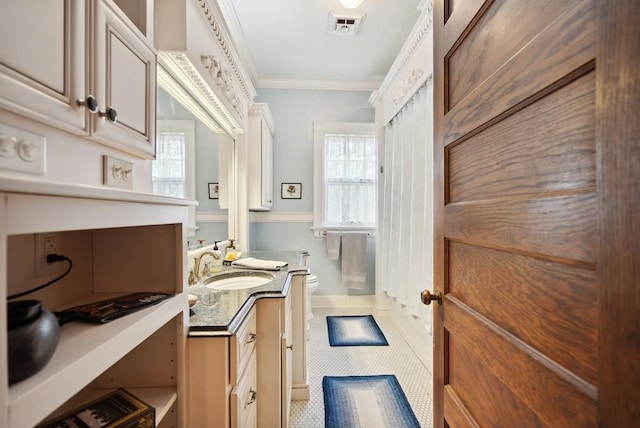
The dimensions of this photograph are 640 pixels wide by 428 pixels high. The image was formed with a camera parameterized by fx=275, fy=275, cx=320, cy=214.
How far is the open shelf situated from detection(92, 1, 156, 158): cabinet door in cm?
46

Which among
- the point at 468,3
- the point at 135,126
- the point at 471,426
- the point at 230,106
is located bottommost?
the point at 471,426

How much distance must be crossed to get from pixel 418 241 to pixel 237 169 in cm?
165

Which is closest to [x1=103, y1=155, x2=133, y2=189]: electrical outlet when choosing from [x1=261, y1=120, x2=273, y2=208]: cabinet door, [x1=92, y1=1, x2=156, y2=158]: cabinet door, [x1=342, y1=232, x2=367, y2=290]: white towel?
[x1=92, y1=1, x2=156, y2=158]: cabinet door

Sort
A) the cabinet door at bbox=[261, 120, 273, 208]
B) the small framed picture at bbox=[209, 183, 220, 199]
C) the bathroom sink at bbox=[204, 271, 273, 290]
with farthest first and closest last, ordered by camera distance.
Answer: the cabinet door at bbox=[261, 120, 273, 208] < the small framed picture at bbox=[209, 183, 220, 199] < the bathroom sink at bbox=[204, 271, 273, 290]

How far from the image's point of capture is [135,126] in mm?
843

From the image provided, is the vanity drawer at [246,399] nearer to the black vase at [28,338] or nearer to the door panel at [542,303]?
the black vase at [28,338]

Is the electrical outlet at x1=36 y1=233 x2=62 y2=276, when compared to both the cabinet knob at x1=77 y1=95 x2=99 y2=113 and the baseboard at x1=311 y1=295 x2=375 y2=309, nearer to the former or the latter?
the cabinet knob at x1=77 y1=95 x2=99 y2=113

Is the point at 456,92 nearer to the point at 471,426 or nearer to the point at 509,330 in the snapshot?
the point at 509,330

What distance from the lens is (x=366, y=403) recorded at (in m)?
1.73

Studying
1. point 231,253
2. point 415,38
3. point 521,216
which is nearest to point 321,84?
point 415,38

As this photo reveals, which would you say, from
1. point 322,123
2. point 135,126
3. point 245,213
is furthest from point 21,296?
point 322,123

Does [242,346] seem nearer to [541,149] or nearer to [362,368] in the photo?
[541,149]

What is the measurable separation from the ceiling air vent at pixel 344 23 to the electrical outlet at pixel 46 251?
7.64 ft

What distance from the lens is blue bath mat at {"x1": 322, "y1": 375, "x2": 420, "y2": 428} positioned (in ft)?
→ 5.21
